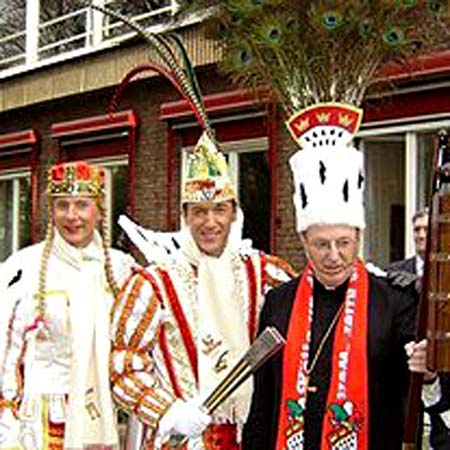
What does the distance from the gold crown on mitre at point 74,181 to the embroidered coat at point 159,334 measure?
110 centimetres

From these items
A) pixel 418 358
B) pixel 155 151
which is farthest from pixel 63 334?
pixel 155 151

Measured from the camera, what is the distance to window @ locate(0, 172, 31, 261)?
17719mm

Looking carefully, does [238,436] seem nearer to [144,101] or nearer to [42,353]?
[42,353]

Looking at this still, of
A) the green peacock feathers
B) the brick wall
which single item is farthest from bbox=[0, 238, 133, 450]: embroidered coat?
the brick wall

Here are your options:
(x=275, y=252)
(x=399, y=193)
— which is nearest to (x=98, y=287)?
(x=399, y=193)

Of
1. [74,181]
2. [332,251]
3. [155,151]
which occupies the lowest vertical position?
[332,251]

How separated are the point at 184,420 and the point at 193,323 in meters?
0.47

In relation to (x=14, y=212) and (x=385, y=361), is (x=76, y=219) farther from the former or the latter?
(x=14, y=212)

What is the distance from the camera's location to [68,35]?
56.3 feet

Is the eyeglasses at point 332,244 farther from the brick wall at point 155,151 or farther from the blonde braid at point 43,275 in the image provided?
the brick wall at point 155,151

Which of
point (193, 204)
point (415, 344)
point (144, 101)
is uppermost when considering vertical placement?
point (144, 101)

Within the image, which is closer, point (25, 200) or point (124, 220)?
point (124, 220)

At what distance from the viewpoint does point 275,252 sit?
12.0 m

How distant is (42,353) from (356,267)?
202 cm
